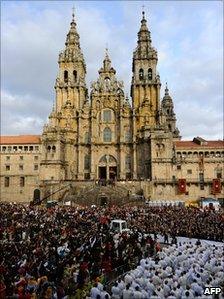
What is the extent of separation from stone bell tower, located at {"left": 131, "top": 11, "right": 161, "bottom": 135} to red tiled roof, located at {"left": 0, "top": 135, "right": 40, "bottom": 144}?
59.6 ft

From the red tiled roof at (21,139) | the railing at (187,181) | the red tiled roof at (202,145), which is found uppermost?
the red tiled roof at (21,139)

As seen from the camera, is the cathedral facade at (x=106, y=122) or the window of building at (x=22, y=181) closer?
the window of building at (x=22, y=181)

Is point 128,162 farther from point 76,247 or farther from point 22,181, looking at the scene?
point 76,247

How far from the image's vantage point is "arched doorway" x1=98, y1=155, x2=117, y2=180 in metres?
71.4

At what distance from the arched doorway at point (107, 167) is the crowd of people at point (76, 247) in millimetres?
27353

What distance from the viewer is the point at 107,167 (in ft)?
235

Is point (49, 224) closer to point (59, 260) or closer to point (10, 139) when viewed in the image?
point (59, 260)

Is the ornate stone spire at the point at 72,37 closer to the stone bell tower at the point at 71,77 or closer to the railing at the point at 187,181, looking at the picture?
the stone bell tower at the point at 71,77

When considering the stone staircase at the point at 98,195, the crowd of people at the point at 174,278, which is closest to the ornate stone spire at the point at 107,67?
the stone staircase at the point at 98,195

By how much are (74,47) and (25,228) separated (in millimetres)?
52156

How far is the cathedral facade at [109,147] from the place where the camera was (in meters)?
66.8

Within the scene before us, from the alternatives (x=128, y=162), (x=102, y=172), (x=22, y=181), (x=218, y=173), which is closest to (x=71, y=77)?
(x=102, y=172)

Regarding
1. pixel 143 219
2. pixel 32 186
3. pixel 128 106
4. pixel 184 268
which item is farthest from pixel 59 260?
pixel 128 106

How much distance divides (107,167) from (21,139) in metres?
16.1
